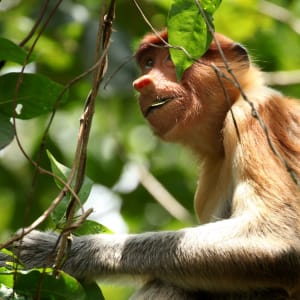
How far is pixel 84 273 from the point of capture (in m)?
5.36

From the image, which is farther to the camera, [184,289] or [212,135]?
[212,135]

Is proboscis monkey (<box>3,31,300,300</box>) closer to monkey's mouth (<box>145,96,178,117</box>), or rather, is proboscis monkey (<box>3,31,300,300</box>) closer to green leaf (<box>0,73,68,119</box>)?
monkey's mouth (<box>145,96,178,117</box>)

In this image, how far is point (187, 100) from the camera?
6277 millimetres

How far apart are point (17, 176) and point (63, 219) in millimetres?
4892

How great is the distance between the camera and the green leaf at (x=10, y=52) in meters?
4.22

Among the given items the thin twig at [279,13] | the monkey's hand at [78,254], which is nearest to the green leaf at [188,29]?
the monkey's hand at [78,254]

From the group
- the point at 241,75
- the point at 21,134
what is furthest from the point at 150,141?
the point at 241,75

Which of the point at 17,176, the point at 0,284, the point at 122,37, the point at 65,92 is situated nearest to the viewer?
the point at 0,284

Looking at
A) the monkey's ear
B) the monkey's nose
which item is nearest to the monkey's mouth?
the monkey's nose

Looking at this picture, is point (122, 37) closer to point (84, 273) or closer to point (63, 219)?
point (84, 273)

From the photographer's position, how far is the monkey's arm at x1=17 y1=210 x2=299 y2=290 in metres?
5.19

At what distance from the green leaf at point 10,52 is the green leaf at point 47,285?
1.21 metres

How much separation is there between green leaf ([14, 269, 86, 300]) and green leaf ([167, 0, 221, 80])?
1231mm

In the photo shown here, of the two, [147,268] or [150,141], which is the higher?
[147,268]
